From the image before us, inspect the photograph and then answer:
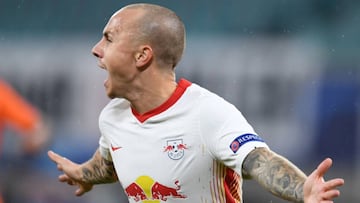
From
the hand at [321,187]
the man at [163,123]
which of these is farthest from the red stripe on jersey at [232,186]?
the hand at [321,187]

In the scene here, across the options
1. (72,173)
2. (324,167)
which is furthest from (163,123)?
(324,167)

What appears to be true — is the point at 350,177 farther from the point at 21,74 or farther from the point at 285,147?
the point at 21,74

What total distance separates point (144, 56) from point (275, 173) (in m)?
0.68

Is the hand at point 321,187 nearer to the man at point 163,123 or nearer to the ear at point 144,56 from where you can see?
the man at point 163,123

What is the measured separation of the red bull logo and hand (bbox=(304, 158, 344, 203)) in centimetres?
63

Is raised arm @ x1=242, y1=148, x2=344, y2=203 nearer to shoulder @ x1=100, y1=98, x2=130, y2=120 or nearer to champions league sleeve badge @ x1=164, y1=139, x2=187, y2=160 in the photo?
champions league sleeve badge @ x1=164, y1=139, x2=187, y2=160

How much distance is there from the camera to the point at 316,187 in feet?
9.01

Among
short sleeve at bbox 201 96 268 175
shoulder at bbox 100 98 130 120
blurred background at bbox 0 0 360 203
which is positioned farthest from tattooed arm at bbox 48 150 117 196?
blurred background at bbox 0 0 360 203

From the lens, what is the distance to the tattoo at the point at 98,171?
12.4 ft

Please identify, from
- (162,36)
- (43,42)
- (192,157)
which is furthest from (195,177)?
(43,42)

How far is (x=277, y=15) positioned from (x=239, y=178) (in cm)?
207

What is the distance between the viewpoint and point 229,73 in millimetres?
5301

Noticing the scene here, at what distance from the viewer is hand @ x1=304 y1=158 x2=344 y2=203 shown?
8.82 feet

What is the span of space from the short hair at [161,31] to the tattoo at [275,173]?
53 centimetres
